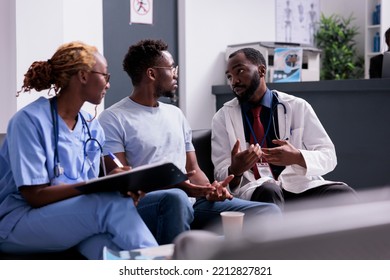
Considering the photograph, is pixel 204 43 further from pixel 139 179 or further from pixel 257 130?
pixel 139 179

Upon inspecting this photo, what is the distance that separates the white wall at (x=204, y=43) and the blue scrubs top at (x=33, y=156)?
278cm

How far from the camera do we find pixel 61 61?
1789 mm

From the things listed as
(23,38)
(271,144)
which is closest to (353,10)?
(23,38)

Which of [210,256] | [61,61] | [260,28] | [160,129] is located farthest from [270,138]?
[260,28]

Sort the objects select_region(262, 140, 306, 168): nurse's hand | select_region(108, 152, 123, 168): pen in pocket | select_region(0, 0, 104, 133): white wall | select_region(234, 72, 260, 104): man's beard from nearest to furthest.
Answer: select_region(108, 152, 123, 168): pen in pocket < select_region(262, 140, 306, 168): nurse's hand < select_region(234, 72, 260, 104): man's beard < select_region(0, 0, 104, 133): white wall

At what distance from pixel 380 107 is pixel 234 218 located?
224 cm

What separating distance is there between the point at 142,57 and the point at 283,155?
0.71 metres

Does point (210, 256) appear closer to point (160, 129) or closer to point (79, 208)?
point (79, 208)

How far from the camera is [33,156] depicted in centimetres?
163

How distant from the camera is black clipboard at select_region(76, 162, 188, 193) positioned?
4.83ft

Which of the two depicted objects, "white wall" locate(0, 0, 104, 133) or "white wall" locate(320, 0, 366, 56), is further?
"white wall" locate(320, 0, 366, 56)

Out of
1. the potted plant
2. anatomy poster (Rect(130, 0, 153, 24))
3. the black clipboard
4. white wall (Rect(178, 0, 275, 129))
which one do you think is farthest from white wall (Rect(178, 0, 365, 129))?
the black clipboard

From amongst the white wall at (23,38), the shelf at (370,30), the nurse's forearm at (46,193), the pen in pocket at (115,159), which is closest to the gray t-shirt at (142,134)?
the pen in pocket at (115,159)

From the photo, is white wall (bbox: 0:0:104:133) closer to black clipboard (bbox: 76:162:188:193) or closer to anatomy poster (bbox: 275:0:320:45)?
black clipboard (bbox: 76:162:188:193)
